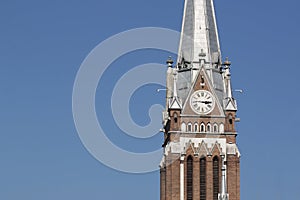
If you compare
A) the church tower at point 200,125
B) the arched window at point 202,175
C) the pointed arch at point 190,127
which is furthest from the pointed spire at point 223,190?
the pointed arch at point 190,127

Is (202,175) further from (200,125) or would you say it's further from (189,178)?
(200,125)

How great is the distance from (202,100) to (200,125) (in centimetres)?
239

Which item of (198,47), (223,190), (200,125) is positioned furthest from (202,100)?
(223,190)

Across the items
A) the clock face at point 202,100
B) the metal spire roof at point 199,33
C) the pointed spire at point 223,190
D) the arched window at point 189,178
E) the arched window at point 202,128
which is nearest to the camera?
the pointed spire at point 223,190

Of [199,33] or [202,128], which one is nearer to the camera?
[202,128]

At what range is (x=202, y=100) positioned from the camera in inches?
3209

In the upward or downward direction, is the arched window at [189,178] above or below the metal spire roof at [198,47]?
below

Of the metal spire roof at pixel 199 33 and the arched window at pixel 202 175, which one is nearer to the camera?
the arched window at pixel 202 175

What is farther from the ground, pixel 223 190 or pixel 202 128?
pixel 202 128

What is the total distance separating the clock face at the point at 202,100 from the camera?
267ft

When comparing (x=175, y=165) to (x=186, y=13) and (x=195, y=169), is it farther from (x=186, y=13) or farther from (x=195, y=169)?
(x=186, y=13)

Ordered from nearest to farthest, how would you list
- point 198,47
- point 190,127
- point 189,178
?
point 189,178 < point 190,127 < point 198,47

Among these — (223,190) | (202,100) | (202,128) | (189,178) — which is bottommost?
(223,190)

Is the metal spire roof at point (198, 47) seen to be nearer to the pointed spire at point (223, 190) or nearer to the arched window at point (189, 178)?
the arched window at point (189, 178)
